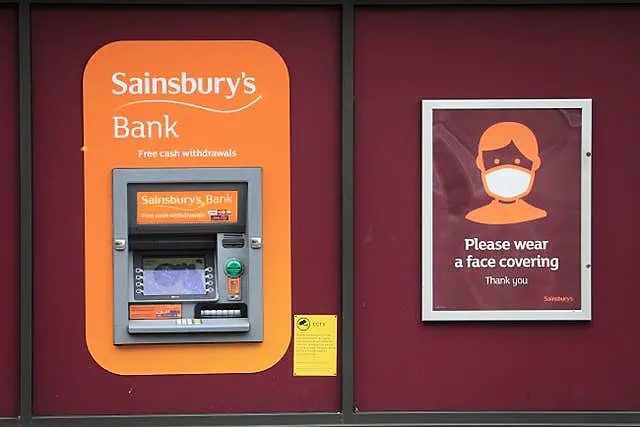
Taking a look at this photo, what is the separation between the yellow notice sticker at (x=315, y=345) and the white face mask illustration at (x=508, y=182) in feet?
3.50

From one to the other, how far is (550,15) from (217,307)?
7.53 feet

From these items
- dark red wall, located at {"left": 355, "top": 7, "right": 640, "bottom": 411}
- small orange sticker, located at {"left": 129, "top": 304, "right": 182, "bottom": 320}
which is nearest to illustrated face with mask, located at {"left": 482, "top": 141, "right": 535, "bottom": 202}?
dark red wall, located at {"left": 355, "top": 7, "right": 640, "bottom": 411}

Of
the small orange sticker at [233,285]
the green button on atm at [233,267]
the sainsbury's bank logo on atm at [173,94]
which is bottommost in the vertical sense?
the small orange sticker at [233,285]

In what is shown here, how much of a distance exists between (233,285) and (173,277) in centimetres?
31

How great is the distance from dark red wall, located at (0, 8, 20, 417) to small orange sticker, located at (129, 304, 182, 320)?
2.00 ft

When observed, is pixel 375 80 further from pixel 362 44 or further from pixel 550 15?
pixel 550 15

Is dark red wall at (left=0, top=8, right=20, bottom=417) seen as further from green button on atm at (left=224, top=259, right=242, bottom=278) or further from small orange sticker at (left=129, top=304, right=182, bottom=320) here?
green button on atm at (left=224, top=259, right=242, bottom=278)

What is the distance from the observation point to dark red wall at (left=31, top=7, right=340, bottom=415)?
4938mm

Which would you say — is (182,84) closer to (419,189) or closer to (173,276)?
(173,276)

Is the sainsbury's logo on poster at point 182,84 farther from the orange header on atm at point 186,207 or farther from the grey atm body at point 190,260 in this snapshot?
the orange header on atm at point 186,207

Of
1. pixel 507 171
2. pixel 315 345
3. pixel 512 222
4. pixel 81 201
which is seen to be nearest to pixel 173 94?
pixel 81 201

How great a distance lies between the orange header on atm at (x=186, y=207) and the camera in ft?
15.9

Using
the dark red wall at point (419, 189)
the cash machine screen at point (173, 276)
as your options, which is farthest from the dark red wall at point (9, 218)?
the dark red wall at point (419, 189)

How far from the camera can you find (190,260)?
4.93 m
